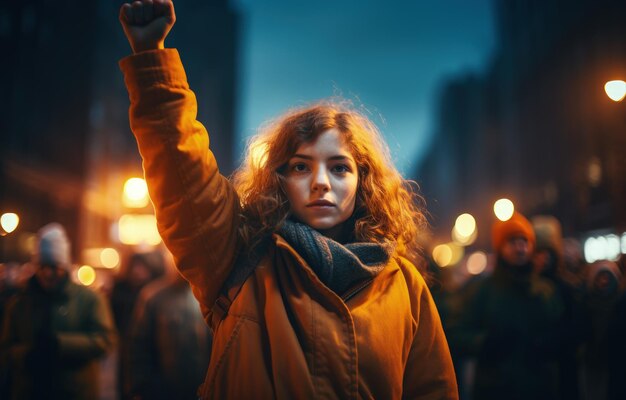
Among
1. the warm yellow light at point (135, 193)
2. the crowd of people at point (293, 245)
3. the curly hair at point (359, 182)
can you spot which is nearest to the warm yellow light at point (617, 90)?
the crowd of people at point (293, 245)

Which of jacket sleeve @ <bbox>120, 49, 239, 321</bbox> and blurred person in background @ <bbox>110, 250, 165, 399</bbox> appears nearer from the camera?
jacket sleeve @ <bbox>120, 49, 239, 321</bbox>

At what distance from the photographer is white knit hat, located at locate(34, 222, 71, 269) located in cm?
594

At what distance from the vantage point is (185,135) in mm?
2170

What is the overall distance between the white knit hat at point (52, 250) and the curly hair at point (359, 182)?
371 cm

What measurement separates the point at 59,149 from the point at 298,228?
3638 centimetres

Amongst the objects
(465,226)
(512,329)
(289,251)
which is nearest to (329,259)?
(289,251)

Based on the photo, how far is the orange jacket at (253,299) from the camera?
7.06ft

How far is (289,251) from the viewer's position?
7.75 feet

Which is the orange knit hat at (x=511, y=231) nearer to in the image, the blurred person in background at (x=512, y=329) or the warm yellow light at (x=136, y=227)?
the blurred person in background at (x=512, y=329)

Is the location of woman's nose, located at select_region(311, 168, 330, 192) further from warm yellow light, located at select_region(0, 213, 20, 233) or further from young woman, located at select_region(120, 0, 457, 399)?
warm yellow light, located at select_region(0, 213, 20, 233)

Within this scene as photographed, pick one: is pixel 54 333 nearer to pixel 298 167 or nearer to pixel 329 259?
pixel 298 167

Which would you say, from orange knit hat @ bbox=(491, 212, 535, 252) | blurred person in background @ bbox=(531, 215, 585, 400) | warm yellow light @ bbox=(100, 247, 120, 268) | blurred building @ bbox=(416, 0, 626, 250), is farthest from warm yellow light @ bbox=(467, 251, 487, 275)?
orange knit hat @ bbox=(491, 212, 535, 252)

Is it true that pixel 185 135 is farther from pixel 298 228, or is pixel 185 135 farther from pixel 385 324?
pixel 385 324

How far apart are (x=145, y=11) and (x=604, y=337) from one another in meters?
5.32
